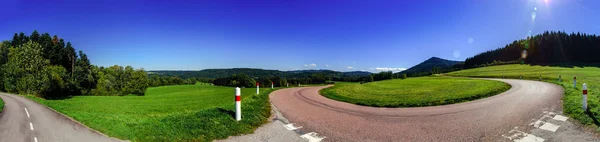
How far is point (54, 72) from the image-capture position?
45.1 metres

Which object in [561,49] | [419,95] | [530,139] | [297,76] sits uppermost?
[561,49]

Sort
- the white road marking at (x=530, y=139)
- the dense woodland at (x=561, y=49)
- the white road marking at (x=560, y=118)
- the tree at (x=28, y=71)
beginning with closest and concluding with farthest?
the white road marking at (x=530, y=139), the white road marking at (x=560, y=118), the tree at (x=28, y=71), the dense woodland at (x=561, y=49)

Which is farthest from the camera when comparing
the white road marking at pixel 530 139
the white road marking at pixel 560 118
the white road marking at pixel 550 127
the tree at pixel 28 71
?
the tree at pixel 28 71

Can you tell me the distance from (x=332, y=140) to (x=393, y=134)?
4.14ft

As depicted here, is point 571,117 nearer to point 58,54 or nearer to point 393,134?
point 393,134

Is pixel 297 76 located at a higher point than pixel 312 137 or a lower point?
lower

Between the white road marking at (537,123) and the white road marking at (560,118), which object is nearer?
the white road marking at (537,123)

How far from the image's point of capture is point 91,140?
5.76 m

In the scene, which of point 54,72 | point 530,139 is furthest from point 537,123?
point 54,72

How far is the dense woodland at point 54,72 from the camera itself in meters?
37.7

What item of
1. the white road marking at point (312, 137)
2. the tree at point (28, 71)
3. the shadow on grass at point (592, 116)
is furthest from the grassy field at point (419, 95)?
the tree at point (28, 71)

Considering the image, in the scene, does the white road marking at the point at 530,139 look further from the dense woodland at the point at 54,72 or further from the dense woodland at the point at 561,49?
the dense woodland at the point at 561,49

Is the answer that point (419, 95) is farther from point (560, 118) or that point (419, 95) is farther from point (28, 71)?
point (28, 71)

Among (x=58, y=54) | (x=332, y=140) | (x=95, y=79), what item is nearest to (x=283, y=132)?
(x=332, y=140)
